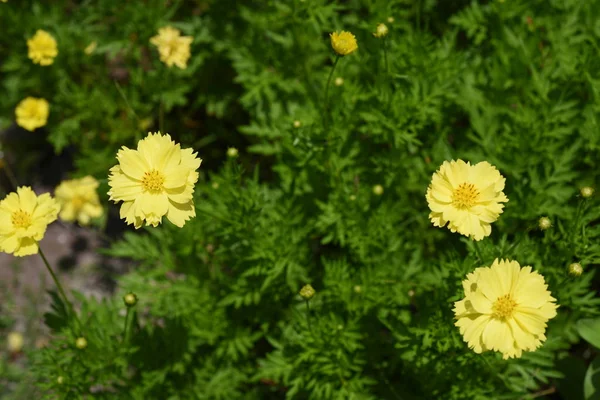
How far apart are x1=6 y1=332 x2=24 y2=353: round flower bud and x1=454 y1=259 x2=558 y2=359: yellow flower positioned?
3.04 meters

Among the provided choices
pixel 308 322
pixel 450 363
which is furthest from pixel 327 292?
pixel 450 363

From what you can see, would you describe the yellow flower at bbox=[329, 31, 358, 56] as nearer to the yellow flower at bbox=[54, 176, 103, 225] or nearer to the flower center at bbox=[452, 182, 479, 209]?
the flower center at bbox=[452, 182, 479, 209]

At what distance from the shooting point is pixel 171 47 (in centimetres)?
336

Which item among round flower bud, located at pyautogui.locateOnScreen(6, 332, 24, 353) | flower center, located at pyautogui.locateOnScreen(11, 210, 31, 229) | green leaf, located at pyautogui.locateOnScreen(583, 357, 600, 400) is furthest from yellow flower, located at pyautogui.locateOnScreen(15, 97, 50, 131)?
green leaf, located at pyautogui.locateOnScreen(583, 357, 600, 400)

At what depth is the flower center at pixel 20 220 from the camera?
2496 mm

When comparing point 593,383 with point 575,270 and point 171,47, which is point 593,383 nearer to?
point 575,270

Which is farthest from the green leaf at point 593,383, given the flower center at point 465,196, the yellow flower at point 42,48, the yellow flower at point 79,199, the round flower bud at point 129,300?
the yellow flower at point 42,48

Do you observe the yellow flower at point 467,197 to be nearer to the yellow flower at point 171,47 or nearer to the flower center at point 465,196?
the flower center at point 465,196

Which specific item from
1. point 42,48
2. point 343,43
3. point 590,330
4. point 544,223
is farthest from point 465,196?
point 42,48

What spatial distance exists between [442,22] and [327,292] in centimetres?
192

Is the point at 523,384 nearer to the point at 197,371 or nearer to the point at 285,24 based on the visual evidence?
the point at 197,371

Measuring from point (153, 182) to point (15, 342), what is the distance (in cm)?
237

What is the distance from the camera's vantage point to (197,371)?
3.18 metres

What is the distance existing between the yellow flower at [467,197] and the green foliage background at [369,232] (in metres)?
0.22
